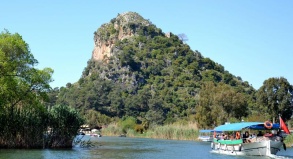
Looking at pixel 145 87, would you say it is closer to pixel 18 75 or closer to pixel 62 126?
pixel 62 126

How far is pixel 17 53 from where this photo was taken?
42.5 meters

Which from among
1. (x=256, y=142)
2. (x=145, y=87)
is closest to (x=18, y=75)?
(x=256, y=142)

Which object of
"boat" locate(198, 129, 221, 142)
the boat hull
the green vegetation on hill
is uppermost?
the green vegetation on hill

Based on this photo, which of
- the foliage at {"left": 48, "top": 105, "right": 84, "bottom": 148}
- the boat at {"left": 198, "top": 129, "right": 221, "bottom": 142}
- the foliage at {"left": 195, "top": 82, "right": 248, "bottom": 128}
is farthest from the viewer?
the foliage at {"left": 195, "top": 82, "right": 248, "bottom": 128}

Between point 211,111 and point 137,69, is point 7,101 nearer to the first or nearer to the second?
point 211,111

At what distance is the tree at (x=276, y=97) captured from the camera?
2766 inches

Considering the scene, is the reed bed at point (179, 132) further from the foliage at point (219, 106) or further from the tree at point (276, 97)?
the tree at point (276, 97)

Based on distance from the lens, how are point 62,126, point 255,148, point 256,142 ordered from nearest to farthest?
point 256,142
point 255,148
point 62,126

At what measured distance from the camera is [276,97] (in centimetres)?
7069

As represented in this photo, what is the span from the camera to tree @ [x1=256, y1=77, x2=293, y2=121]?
7025cm

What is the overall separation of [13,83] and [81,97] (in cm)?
12440

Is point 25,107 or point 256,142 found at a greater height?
point 25,107

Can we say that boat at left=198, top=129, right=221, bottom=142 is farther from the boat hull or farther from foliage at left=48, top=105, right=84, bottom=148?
foliage at left=48, top=105, right=84, bottom=148

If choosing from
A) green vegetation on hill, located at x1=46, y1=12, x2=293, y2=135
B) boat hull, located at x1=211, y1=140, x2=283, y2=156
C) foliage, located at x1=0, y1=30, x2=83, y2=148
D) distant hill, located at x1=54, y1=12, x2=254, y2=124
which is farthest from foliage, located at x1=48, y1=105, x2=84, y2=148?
distant hill, located at x1=54, y1=12, x2=254, y2=124
